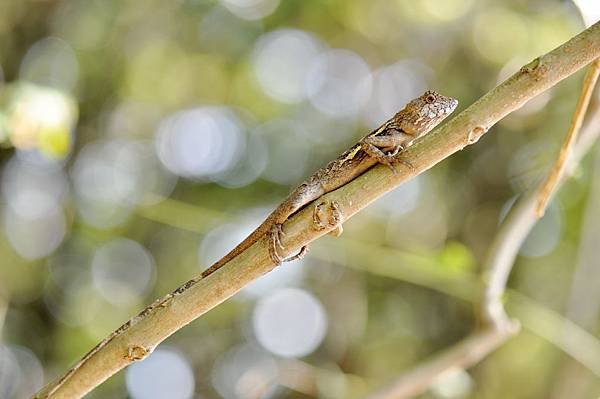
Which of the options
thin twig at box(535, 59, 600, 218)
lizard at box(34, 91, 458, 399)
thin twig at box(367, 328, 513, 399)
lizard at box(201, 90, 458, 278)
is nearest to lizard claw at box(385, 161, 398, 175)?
lizard at box(34, 91, 458, 399)

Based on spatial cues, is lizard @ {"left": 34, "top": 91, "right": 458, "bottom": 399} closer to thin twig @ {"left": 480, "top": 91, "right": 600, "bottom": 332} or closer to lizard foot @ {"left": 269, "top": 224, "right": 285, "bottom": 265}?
lizard foot @ {"left": 269, "top": 224, "right": 285, "bottom": 265}

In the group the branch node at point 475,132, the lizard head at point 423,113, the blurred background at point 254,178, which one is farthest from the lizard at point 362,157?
the blurred background at point 254,178

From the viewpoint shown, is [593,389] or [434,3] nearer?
[593,389]

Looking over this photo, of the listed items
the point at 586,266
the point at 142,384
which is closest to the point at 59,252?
the point at 142,384

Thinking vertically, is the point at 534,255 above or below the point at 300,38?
below

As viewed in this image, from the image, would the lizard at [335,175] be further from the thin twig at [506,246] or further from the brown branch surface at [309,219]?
the thin twig at [506,246]

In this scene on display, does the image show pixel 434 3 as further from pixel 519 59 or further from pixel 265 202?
pixel 265 202
